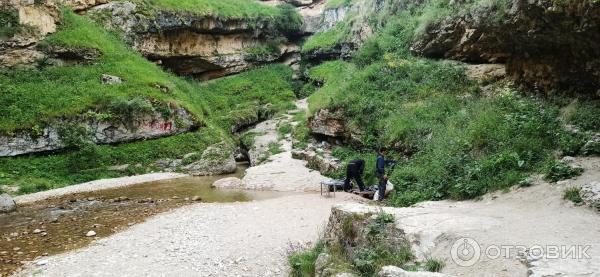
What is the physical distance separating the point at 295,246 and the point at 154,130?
20532mm

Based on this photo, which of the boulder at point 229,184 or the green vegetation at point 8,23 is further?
the green vegetation at point 8,23

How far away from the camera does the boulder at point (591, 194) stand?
348 inches

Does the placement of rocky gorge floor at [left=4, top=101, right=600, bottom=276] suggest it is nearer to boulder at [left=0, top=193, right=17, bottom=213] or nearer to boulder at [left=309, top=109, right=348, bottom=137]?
boulder at [left=0, top=193, right=17, bottom=213]

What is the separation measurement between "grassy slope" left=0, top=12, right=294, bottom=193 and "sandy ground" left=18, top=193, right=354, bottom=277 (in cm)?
1164

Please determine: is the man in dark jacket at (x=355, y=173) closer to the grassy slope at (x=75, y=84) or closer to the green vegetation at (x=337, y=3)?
the grassy slope at (x=75, y=84)

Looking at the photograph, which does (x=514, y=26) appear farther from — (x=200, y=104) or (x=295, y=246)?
(x=200, y=104)

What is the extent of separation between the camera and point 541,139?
12.8 m

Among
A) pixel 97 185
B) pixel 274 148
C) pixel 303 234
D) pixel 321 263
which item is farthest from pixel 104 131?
pixel 321 263

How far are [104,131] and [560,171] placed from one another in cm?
2564

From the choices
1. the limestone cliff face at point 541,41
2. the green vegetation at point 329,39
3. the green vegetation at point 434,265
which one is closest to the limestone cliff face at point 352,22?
the green vegetation at point 329,39

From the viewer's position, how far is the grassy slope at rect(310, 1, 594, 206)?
12.6 metres

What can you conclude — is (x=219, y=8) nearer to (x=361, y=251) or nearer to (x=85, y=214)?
(x=85, y=214)

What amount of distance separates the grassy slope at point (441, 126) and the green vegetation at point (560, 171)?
48 cm

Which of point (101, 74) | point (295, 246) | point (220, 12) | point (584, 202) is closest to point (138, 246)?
point (295, 246)
